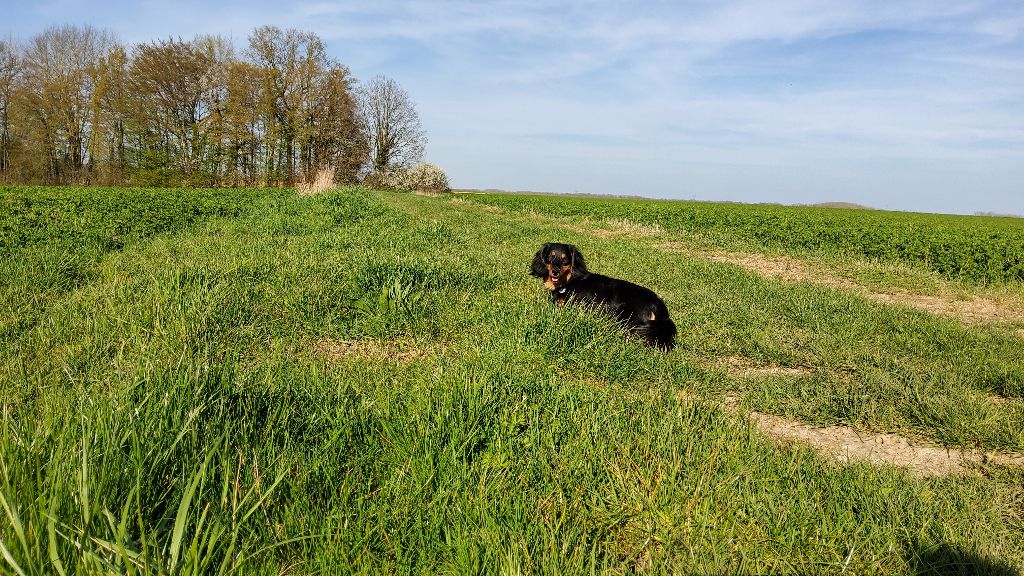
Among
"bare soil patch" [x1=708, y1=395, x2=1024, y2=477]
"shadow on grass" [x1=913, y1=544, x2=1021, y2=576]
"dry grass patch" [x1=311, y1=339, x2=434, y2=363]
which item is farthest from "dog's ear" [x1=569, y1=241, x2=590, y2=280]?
"shadow on grass" [x1=913, y1=544, x2=1021, y2=576]

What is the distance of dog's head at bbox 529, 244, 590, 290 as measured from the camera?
5266mm

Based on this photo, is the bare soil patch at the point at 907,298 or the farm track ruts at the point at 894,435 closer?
the farm track ruts at the point at 894,435

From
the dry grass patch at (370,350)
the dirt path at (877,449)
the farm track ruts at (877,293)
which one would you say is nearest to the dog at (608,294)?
the dirt path at (877,449)

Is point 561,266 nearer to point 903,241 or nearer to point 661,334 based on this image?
point 661,334

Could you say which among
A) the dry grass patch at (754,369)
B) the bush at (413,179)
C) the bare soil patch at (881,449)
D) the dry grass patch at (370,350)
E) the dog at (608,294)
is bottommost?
the bare soil patch at (881,449)

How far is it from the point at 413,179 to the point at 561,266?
52122mm

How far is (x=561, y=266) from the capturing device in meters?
5.25

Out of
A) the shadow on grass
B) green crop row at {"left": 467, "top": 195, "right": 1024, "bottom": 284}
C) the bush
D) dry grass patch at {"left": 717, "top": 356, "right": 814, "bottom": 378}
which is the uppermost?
the bush

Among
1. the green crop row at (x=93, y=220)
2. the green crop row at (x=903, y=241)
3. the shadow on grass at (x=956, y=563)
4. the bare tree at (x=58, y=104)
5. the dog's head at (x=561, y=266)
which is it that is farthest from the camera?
the bare tree at (x=58, y=104)

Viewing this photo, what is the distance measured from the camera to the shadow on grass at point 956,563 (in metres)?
1.85

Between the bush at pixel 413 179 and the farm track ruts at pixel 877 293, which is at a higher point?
the bush at pixel 413 179

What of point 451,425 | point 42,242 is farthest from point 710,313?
point 42,242

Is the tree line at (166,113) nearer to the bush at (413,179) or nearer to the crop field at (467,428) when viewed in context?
the bush at (413,179)

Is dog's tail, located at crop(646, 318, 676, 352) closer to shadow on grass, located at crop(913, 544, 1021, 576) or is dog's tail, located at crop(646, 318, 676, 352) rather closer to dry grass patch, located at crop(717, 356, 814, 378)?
dry grass patch, located at crop(717, 356, 814, 378)
